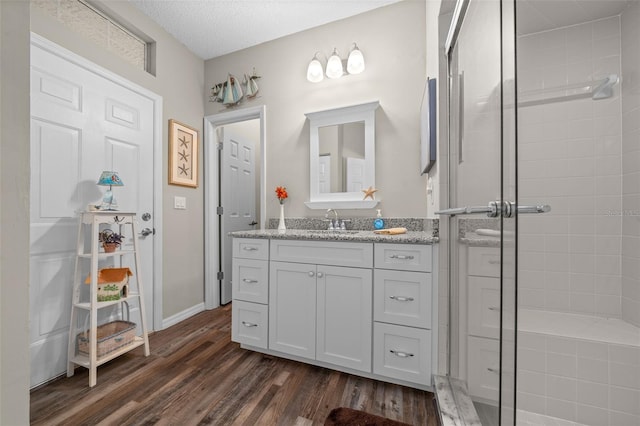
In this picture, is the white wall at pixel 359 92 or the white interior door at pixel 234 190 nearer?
the white wall at pixel 359 92

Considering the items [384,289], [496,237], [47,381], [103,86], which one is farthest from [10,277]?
[103,86]

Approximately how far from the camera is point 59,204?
1694mm

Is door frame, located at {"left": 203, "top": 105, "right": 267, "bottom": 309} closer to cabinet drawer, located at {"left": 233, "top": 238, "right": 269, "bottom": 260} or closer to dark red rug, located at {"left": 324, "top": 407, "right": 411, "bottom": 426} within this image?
cabinet drawer, located at {"left": 233, "top": 238, "right": 269, "bottom": 260}

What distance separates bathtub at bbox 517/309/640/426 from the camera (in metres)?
1.17

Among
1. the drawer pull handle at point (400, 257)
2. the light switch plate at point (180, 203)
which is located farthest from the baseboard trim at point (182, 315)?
the drawer pull handle at point (400, 257)

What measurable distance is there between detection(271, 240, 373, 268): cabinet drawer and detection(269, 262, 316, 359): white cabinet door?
0.05 m

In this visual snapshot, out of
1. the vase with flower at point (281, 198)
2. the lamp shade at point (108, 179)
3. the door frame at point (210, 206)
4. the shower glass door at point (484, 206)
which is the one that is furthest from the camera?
the door frame at point (210, 206)

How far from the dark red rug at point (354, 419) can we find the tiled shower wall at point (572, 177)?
110 centimetres

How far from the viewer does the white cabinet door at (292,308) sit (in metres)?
1.76

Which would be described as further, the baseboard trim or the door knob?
the baseboard trim

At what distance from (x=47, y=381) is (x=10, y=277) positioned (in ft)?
5.91

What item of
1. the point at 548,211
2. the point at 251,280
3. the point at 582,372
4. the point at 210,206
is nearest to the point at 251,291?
the point at 251,280

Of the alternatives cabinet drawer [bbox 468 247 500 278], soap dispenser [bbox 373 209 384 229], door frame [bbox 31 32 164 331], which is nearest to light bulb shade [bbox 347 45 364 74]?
soap dispenser [bbox 373 209 384 229]

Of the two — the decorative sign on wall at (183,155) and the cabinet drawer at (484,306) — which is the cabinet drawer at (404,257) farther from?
the decorative sign on wall at (183,155)
